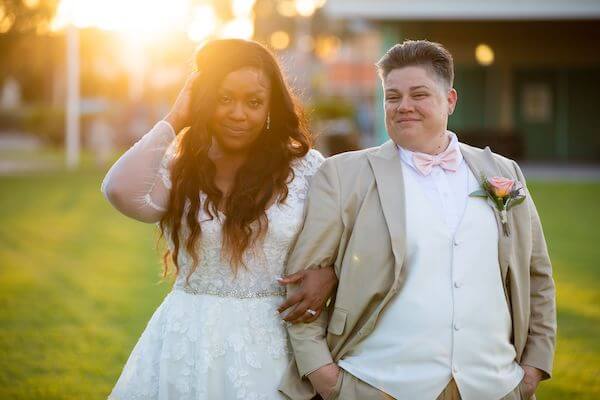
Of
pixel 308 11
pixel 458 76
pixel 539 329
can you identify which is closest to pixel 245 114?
pixel 539 329

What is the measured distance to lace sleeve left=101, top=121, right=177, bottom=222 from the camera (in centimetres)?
379

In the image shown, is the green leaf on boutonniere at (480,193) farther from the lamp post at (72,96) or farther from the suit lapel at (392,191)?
the lamp post at (72,96)

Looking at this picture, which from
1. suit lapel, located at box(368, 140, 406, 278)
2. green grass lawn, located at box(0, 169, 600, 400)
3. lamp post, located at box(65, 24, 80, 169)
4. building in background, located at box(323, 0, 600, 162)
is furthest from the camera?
lamp post, located at box(65, 24, 80, 169)

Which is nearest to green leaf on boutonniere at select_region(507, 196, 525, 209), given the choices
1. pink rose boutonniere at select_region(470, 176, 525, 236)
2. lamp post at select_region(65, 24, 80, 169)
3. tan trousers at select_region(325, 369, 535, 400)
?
pink rose boutonniere at select_region(470, 176, 525, 236)

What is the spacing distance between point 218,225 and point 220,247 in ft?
0.31

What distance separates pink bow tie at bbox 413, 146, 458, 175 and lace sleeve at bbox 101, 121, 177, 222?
1.05m

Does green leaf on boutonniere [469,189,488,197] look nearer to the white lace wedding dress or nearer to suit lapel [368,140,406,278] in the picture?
suit lapel [368,140,406,278]

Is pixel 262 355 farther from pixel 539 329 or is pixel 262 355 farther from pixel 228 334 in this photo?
pixel 539 329

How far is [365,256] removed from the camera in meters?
3.67

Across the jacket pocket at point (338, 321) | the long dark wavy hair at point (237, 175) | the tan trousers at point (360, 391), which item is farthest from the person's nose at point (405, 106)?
the tan trousers at point (360, 391)

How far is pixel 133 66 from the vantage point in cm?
4694

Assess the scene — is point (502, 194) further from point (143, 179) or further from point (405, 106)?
point (143, 179)

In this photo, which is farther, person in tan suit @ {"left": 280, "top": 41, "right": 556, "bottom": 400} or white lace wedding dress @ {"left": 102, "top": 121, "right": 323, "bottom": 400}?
white lace wedding dress @ {"left": 102, "top": 121, "right": 323, "bottom": 400}

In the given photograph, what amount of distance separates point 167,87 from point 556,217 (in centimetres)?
3064
